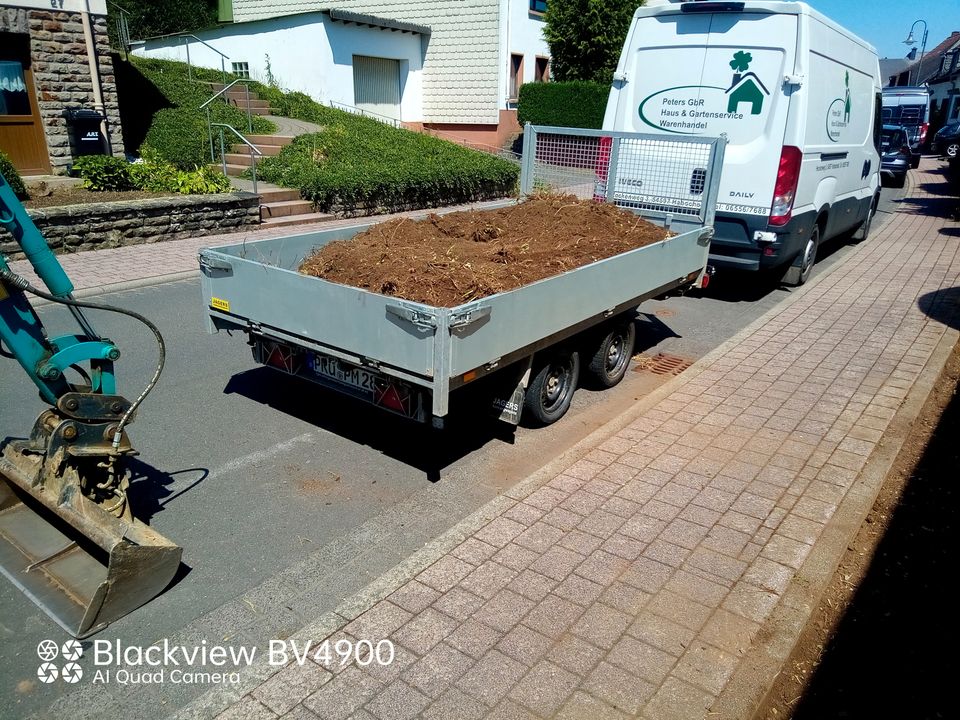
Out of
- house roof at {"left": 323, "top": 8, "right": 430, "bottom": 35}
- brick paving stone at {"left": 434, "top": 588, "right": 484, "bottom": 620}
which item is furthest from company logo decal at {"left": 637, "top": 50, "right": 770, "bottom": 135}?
house roof at {"left": 323, "top": 8, "right": 430, "bottom": 35}

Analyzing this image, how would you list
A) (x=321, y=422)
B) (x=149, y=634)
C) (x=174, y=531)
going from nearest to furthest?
1. (x=149, y=634)
2. (x=174, y=531)
3. (x=321, y=422)

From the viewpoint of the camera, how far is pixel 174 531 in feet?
14.0

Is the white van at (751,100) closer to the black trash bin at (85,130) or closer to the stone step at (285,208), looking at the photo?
the stone step at (285,208)

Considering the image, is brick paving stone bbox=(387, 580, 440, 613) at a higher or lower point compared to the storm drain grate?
higher

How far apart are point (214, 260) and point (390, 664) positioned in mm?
3173

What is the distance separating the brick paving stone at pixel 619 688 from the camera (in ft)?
10.1

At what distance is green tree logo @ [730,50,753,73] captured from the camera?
8555mm

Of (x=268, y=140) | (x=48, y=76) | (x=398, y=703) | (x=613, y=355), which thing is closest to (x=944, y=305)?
(x=613, y=355)

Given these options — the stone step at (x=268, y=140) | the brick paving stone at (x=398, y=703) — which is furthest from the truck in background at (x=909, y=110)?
the brick paving stone at (x=398, y=703)

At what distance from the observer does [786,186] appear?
342 inches

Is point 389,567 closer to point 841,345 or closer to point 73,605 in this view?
point 73,605

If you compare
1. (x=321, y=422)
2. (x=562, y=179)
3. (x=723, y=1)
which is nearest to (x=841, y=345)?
(x=562, y=179)

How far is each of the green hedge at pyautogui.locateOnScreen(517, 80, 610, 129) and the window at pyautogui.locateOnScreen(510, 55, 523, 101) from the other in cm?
98

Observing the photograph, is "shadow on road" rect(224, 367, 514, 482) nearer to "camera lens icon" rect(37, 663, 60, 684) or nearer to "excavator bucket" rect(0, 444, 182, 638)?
"excavator bucket" rect(0, 444, 182, 638)
